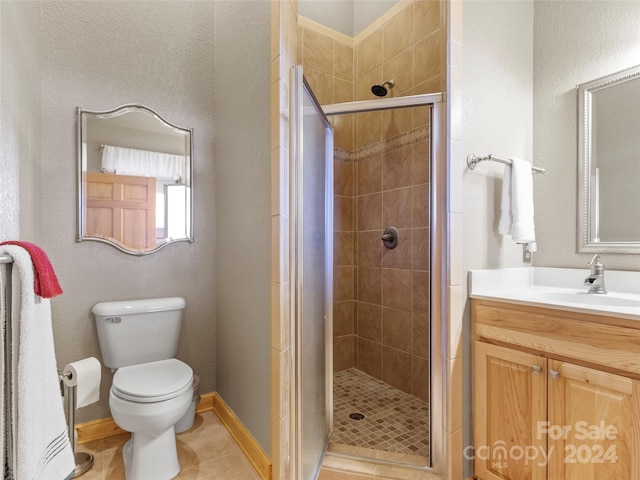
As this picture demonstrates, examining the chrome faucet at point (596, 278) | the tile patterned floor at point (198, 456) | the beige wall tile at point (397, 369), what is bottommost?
the tile patterned floor at point (198, 456)

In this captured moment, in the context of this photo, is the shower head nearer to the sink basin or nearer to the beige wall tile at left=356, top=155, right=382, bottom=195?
the beige wall tile at left=356, top=155, right=382, bottom=195

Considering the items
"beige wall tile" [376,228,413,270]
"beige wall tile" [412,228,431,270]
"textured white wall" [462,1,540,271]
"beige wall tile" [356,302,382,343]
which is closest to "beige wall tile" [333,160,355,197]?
"beige wall tile" [376,228,413,270]

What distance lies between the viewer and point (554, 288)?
1.75 meters

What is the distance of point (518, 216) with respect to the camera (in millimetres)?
1572

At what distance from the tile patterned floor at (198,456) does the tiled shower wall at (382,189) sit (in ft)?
3.50

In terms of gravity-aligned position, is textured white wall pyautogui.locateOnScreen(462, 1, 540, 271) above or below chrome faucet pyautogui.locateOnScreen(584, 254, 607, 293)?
above

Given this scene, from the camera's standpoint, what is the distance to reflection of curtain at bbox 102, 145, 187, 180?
77.5 inches

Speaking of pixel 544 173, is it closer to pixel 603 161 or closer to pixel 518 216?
pixel 603 161

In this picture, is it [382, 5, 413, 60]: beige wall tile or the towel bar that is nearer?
the towel bar

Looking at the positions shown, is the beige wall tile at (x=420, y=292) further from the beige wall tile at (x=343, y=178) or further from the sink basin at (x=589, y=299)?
A: the beige wall tile at (x=343, y=178)

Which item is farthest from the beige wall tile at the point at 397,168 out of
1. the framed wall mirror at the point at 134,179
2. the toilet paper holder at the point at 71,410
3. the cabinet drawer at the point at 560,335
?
the toilet paper holder at the point at 71,410

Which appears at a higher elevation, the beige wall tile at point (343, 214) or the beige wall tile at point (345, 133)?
the beige wall tile at point (345, 133)

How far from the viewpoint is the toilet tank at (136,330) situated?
1.83m

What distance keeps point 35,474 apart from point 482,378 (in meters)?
1.58
